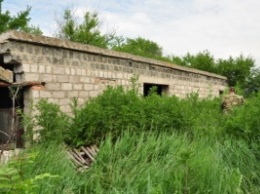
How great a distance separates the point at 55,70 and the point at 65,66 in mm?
339

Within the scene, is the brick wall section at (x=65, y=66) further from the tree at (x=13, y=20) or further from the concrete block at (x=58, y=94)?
the tree at (x=13, y=20)

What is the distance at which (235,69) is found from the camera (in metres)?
26.8

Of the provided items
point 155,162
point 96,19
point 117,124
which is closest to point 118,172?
point 155,162

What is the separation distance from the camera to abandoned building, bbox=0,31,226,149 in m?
6.79

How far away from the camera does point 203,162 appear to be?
15.1 feet

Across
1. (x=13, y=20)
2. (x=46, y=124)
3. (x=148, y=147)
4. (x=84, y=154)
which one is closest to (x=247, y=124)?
(x=148, y=147)

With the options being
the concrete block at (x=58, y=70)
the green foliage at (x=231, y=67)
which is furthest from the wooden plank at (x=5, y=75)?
the green foliage at (x=231, y=67)

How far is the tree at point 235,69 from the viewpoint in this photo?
2662 centimetres

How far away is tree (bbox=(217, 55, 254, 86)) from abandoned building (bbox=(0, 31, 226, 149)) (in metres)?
17.2

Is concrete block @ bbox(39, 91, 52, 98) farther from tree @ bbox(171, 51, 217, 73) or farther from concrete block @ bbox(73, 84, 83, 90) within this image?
tree @ bbox(171, 51, 217, 73)

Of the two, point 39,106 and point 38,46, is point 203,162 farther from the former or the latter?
point 38,46

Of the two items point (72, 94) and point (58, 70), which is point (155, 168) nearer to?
point (58, 70)

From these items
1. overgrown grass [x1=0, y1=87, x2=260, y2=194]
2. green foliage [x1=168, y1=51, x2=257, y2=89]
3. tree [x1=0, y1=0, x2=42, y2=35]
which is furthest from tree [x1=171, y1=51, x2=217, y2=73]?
overgrown grass [x1=0, y1=87, x2=260, y2=194]

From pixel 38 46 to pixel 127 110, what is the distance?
6.89 ft
